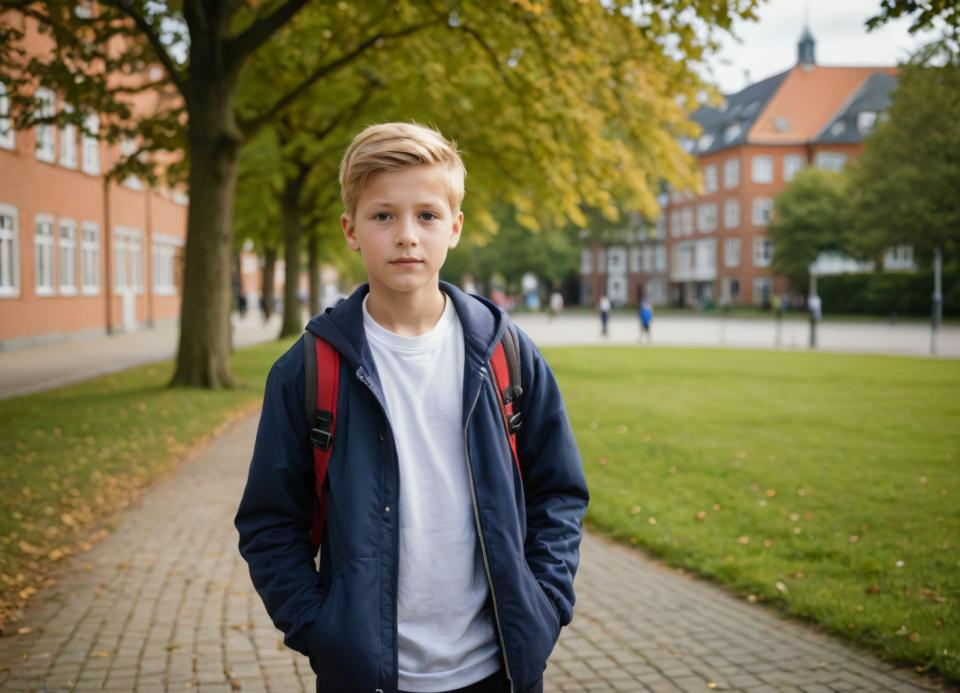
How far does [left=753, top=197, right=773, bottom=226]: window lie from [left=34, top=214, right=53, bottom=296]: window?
58.7m

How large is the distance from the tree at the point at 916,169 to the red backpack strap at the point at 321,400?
40.3 feet

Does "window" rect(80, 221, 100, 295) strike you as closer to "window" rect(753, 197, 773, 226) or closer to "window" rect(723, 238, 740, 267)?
"window" rect(753, 197, 773, 226)

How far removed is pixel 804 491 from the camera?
27.3ft

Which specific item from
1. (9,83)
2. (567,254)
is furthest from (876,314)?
(9,83)

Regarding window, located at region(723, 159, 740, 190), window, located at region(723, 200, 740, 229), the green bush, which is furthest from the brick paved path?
window, located at region(723, 200, 740, 229)

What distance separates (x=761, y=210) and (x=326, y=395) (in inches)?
3039

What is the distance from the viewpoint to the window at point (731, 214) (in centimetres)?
7688

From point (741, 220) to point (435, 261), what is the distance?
77.2 meters

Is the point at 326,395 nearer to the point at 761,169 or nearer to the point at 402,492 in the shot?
the point at 402,492

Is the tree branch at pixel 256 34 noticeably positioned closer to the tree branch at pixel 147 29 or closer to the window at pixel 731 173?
the tree branch at pixel 147 29

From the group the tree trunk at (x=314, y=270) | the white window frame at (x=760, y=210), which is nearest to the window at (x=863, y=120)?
the white window frame at (x=760, y=210)

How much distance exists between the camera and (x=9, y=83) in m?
13.2

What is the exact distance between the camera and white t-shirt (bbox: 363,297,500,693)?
6.97 ft

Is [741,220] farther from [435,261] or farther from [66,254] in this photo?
[435,261]
